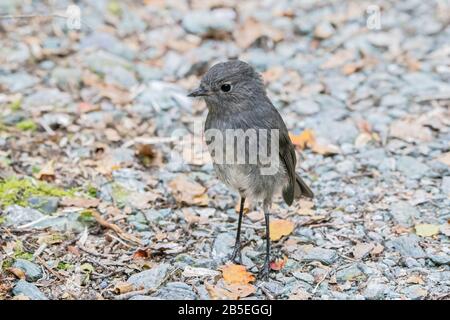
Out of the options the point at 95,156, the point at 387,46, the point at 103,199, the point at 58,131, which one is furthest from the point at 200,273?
the point at 387,46

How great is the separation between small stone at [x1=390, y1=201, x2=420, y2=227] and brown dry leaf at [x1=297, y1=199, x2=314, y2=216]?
2.13 feet

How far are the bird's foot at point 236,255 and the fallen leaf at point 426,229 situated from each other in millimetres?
1357

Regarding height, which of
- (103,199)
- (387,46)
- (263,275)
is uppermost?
(387,46)

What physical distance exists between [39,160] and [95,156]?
501 mm

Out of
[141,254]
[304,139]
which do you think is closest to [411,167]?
[304,139]

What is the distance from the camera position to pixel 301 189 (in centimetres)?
580

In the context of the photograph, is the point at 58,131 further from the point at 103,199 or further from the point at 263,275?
the point at 263,275

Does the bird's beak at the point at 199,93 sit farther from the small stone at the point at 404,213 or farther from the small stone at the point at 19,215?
the small stone at the point at 404,213

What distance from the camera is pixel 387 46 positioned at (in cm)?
848

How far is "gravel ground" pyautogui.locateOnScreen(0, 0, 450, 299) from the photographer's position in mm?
5055

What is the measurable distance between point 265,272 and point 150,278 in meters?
0.83

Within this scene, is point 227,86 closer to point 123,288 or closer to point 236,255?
point 236,255

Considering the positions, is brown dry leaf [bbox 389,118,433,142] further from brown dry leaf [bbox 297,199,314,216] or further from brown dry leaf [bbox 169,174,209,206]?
brown dry leaf [bbox 169,174,209,206]

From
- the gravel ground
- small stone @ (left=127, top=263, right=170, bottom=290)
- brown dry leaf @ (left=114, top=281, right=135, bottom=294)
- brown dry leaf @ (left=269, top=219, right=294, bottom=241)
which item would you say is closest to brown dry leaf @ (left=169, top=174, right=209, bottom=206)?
the gravel ground
